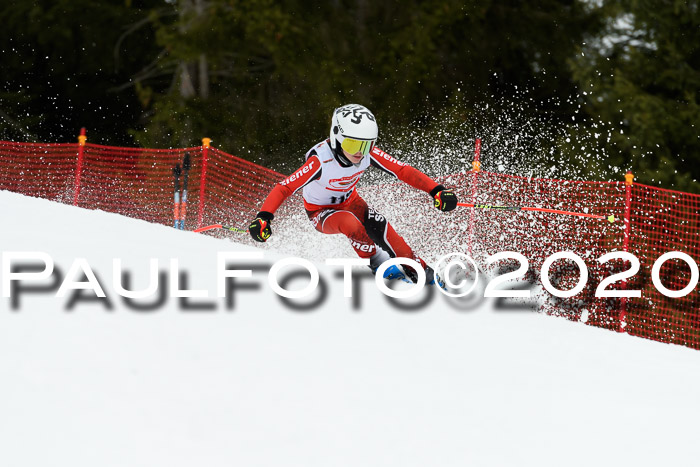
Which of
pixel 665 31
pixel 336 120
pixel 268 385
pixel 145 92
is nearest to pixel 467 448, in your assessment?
pixel 268 385

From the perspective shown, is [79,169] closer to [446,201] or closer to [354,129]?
[354,129]

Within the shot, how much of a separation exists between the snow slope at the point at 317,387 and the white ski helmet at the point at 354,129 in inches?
43.0

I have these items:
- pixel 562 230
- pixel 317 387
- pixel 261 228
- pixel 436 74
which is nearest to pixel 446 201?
pixel 261 228

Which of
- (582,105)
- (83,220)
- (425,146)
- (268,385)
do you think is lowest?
(268,385)

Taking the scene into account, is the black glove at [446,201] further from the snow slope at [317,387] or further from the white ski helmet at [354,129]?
the snow slope at [317,387]

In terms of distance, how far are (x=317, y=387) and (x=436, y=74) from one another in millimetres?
14975

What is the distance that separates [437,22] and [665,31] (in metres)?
4.33

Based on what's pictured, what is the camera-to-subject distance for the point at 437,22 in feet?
60.6

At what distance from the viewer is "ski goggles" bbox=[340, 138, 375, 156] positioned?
21.2 feet

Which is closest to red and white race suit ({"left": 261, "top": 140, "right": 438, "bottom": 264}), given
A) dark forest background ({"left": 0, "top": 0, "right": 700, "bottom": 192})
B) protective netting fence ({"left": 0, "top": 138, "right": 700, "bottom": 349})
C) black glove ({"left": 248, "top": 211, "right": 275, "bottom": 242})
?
black glove ({"left": 248, "top": 211, "right": 275, "bottom": 242})

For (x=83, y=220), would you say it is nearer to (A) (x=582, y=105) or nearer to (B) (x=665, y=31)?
(B) (x=665, y=31)

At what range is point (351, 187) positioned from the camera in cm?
695

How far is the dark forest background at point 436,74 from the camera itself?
16.4m

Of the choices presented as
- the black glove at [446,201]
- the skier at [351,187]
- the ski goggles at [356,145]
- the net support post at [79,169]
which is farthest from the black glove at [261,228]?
the net support post at [79,169]
